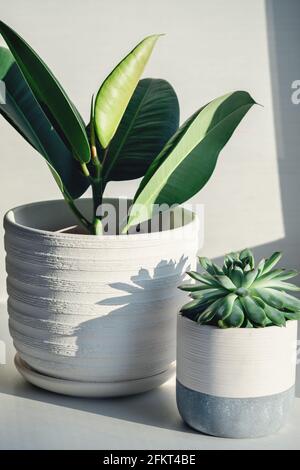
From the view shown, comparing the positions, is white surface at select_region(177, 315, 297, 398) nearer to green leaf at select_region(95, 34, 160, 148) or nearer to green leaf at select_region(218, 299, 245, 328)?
green leaf at select_region(218, 299, 245, 328)

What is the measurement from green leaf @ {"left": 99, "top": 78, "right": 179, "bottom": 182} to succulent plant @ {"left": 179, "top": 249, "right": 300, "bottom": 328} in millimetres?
A: 192

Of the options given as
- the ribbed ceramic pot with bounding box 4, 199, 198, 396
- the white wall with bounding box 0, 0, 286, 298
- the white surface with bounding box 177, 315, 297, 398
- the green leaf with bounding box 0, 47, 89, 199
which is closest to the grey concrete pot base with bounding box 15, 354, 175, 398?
the ribbed ceramic pot with bounding box 4, 199, 198, 396

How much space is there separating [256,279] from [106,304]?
163mm

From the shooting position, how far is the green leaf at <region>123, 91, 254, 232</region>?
947 millimetres

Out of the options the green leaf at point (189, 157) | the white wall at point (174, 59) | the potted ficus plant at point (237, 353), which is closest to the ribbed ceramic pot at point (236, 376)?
the potted ficus plant at point (237, 353)

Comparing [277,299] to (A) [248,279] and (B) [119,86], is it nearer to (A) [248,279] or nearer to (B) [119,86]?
(A) [248,279]

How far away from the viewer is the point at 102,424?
92 centimetres

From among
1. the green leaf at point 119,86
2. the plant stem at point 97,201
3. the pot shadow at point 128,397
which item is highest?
the green leaf at point 119,86

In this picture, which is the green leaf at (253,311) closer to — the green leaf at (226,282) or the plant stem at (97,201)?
the green leaf at (226,282)

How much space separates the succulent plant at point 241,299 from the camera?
2.80 ft

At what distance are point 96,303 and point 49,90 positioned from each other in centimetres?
23

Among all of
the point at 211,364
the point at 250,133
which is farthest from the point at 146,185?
the point at 250,133

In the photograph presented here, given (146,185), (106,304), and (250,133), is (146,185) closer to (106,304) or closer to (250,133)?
(106,304)

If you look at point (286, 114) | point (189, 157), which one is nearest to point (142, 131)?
point (189, 157)
